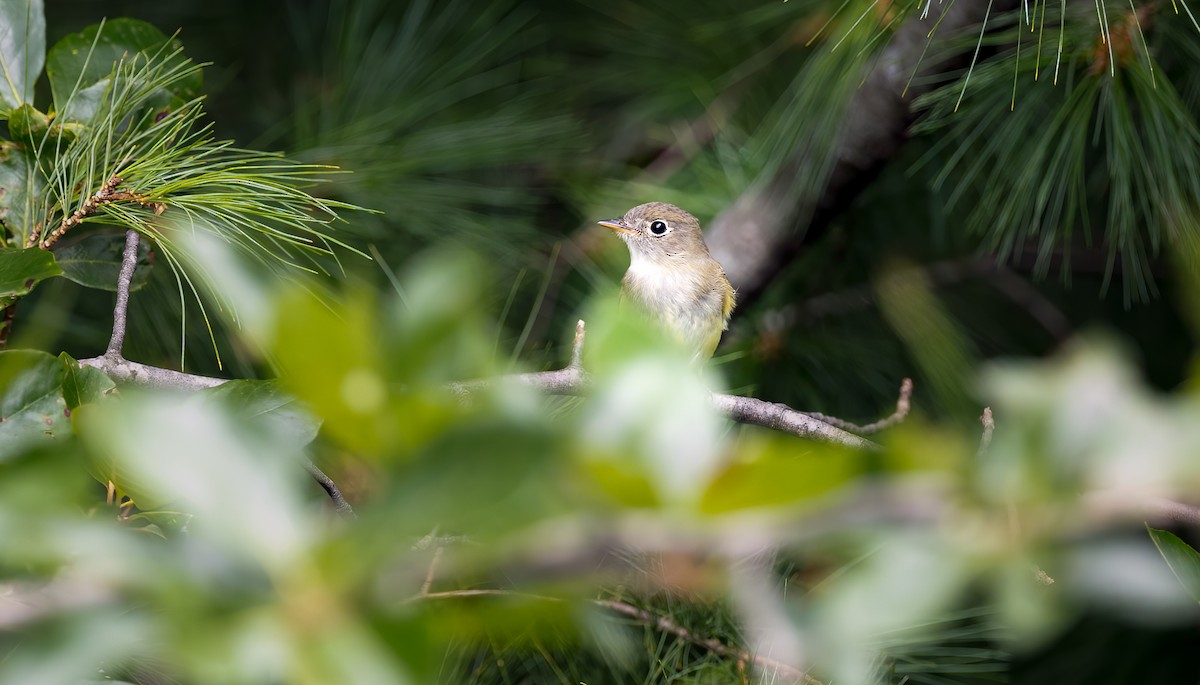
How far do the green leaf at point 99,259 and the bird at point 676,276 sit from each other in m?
1.31

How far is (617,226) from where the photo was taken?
101 inches

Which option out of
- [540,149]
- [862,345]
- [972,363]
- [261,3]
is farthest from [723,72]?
[261,3]

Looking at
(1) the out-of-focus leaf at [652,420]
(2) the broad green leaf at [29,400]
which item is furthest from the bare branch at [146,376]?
(1) the out-of-focus leaf at [652,420]

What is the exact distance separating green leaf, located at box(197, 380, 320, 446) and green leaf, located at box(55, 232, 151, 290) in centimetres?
53

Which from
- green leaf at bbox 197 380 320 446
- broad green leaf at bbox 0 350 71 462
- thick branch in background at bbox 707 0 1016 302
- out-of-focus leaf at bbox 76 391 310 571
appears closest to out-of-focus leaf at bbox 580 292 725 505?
out-of-focus leaf at bbox 76 391 310 571

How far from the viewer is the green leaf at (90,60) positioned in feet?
4.05

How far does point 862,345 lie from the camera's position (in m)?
2.69

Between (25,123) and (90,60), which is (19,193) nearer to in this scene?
(25,123)

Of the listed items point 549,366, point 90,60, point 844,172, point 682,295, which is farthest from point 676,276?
point 90,60

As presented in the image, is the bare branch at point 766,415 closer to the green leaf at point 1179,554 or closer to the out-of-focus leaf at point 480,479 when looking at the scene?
the green leaf at point 1179,554

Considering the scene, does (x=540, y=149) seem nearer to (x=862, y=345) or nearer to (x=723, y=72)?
(x=723, y=72)

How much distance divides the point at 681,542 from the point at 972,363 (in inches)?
96.4

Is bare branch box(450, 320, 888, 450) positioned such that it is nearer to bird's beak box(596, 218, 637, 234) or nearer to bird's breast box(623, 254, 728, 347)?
bird's breast box(623, 254, 728, 347)

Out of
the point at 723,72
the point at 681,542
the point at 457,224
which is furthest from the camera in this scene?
the point at 723,72
